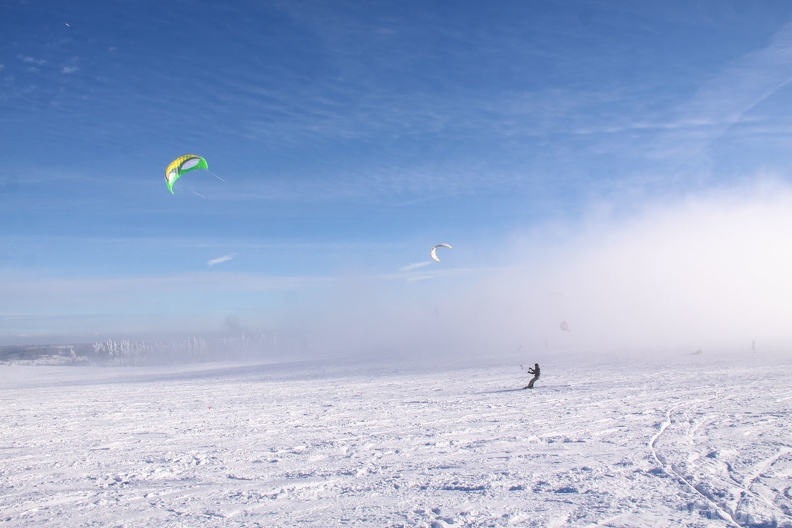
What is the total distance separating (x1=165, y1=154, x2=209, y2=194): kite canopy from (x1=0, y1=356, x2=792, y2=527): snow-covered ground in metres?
8.94

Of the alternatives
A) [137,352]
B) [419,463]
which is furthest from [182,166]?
[137,352]

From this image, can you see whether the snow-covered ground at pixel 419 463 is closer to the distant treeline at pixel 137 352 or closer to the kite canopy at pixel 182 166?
the kite canopy at pixel 182 166

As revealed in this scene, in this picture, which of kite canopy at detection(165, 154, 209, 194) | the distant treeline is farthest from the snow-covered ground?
the distant treeline

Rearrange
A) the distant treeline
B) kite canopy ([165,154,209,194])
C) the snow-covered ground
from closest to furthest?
the snow-covered ground, kite canopy ([165,154,209,194]), the distant treeline

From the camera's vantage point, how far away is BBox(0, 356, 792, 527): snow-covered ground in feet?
22.1

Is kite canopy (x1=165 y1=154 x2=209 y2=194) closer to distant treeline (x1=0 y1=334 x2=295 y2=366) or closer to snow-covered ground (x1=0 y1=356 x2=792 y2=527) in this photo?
snow-covered ground (x1=0 y1=356 x2=792 y2=527)

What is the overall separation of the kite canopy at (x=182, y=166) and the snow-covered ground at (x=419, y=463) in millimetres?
8941

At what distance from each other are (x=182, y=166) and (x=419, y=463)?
1698 cm

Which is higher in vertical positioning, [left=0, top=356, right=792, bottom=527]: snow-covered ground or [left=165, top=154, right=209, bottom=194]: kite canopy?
[left=165, top=154, right=209, bottom=194]: kite canopy

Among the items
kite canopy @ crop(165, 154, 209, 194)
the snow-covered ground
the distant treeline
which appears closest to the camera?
the snow-covered ground

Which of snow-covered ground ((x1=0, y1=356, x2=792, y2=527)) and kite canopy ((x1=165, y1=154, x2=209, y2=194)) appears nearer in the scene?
snow-covered ground ((x1=0, y1=356, x2=792, y2=527))

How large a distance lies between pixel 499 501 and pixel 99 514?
501cm

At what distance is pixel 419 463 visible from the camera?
9.25 m

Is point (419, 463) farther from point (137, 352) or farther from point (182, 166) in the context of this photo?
point (137, 352)
